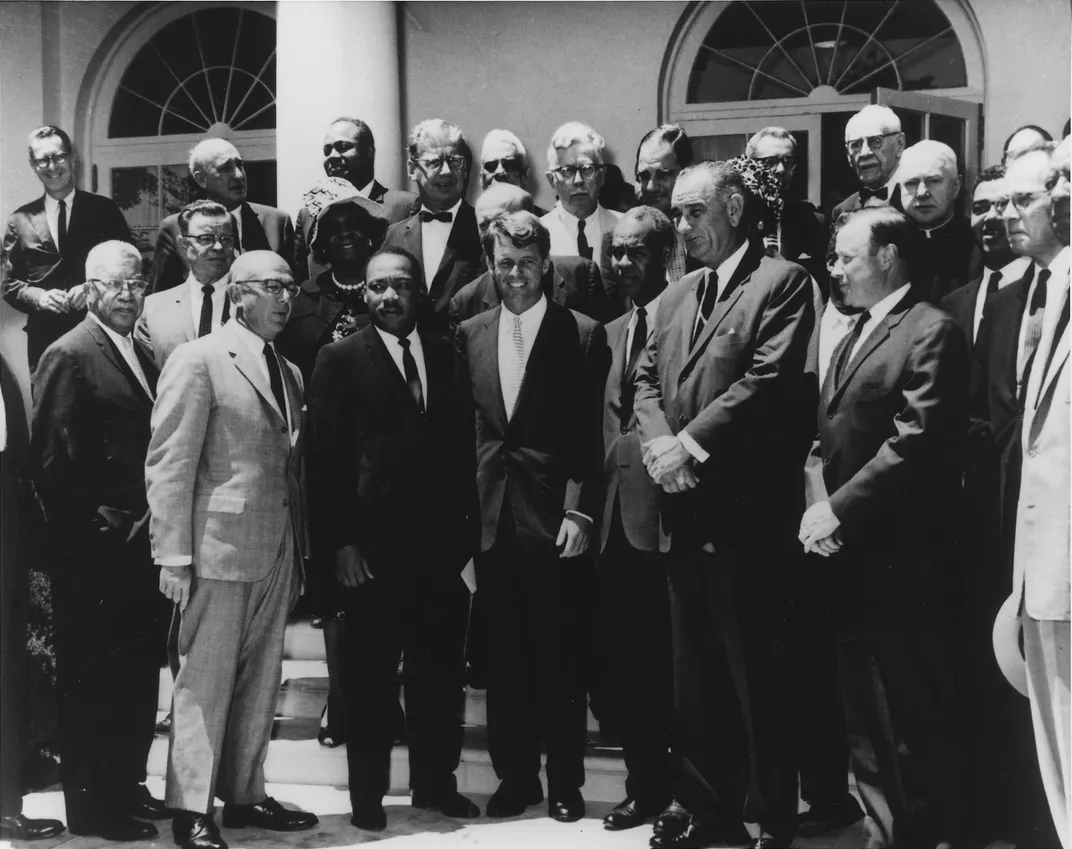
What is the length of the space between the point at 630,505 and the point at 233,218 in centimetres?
255

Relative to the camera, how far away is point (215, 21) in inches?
316

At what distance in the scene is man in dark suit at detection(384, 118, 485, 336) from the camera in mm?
5453

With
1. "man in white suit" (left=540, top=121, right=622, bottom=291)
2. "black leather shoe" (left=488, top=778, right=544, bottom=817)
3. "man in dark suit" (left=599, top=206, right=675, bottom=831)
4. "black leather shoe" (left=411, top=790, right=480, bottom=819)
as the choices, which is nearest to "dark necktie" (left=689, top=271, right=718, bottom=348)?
"man in dark suit" (left=599, top=206, right=675, bottom=831)

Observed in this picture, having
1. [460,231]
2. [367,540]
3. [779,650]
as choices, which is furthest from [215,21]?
[779,650]

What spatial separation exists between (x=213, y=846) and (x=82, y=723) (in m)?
0.73

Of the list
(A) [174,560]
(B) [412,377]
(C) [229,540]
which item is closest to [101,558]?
(A) [174,560]

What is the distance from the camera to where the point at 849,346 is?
13.5 feet

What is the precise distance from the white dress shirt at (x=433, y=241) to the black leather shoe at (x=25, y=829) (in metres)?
2.70

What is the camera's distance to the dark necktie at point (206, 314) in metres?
5.20

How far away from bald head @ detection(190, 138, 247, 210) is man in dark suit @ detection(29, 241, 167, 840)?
45.3 inches

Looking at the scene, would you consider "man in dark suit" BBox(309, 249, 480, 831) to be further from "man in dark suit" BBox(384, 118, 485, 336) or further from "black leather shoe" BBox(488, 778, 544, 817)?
"man in dark suit" BBox(384, 118, 485, 336)

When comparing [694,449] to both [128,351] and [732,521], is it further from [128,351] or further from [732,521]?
[128,351]

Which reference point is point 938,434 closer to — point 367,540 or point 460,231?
point 367,540

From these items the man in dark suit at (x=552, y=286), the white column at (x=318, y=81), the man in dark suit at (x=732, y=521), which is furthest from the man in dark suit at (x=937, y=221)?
the white column at (x=318, y=81)
